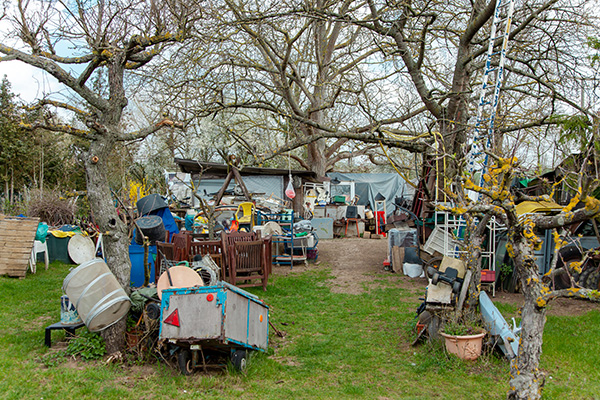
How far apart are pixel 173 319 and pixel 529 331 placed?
12.0ft

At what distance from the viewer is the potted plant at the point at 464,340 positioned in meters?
5.58

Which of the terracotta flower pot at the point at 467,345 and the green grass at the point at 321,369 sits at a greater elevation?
the terracotta flower pot at the point at 467,345

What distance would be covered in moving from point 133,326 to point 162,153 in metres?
24.5

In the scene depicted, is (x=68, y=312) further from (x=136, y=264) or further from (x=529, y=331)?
(x=529, y=331)

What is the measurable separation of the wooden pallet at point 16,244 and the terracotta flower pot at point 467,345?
29.9 feet

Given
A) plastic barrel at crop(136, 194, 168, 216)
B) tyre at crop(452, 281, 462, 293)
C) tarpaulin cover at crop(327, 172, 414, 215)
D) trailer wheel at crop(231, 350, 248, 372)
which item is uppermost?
tarpaulin cover at crop(327, 172, 414, 215)

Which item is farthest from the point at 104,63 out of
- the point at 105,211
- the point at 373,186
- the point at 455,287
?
the point at 373,186

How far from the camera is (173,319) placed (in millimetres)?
5137

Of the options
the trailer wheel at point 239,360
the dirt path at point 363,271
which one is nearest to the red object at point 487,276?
the dirt path at point 363,271

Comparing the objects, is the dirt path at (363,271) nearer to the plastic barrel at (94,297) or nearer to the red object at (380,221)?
the red object at (380,221)

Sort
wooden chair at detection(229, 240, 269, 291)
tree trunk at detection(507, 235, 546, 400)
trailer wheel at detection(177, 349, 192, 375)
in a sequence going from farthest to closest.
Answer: wooden chair at detection(229, 240, 269, 291) < trailer wheel at detection(177, 349, 192, 375) < tree trunk at detection(507, 235, 546, 400)

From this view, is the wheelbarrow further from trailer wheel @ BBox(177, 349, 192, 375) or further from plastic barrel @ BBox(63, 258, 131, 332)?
plastic barrel @ BBox(63, 258, 131, 332)

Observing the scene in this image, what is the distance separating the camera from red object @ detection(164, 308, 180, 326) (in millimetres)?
5129

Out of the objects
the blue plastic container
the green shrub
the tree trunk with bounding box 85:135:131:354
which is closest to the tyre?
the tree trunk with bounding box 85:135:131:354
